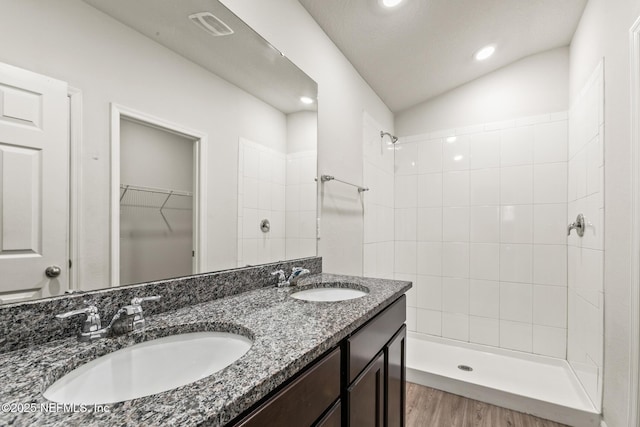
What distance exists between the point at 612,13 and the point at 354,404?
7.19 feet

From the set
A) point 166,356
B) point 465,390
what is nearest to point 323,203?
point 166,356

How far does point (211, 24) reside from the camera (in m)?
1.17

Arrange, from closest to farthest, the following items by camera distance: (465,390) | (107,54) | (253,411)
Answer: (253,411) < (107,54) < (465,390)

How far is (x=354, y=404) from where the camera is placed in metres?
0.96

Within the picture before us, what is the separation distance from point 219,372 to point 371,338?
2.14 feet

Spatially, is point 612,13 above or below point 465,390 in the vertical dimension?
above

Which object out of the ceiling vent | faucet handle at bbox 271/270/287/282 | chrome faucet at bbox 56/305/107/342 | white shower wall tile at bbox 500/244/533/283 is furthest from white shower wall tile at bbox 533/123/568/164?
chrome faucet at bbox 56/305/107/342

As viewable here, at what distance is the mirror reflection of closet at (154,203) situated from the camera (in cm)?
90

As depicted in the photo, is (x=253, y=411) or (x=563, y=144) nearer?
(x=253, y=411)

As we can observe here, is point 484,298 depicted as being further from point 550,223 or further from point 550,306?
point 550,223

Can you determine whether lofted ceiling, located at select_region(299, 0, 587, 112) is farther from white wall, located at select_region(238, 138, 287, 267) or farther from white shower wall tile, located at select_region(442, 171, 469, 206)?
white wall, located at select_region(238, 138, 287, 267)

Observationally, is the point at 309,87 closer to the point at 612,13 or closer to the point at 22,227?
the point at 22,227

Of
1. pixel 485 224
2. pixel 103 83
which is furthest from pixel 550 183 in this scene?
pixel 103 83

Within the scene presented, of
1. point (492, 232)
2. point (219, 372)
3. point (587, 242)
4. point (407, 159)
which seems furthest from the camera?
point (407, 159)
